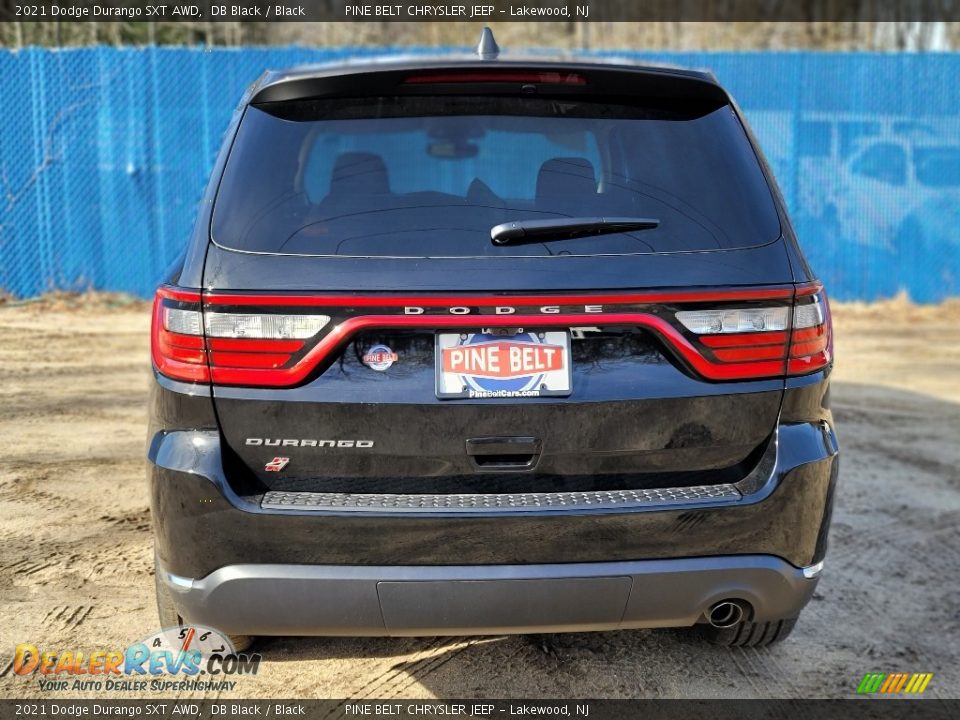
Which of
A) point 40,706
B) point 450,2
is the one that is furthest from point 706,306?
point 450,2

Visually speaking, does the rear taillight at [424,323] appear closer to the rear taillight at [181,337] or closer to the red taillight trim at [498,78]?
the rear taillight at [181,337]

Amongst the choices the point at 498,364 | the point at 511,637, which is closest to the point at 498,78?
the point at 498,364

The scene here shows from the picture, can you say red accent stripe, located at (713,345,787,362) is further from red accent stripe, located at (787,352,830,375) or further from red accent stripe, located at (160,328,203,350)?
red accent stripe, located at (160,328,203,350)

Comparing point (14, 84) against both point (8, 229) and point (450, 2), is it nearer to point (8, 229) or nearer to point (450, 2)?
point (8, 229)

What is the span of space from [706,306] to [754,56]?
9.22 m

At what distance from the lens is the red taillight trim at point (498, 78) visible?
2600mm

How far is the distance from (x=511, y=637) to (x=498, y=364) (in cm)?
129

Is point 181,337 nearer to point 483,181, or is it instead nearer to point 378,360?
point 378,360

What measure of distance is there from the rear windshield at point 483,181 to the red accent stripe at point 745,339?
9.5 inches

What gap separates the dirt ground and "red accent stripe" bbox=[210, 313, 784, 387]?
1102 millimetres

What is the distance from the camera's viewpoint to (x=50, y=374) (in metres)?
7.07

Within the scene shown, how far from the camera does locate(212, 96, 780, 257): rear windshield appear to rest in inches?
94.8

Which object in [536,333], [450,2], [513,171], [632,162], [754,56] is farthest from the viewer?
[450,2]

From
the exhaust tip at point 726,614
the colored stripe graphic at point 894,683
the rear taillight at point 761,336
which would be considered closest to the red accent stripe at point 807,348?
the rear taillight at point 761,336
